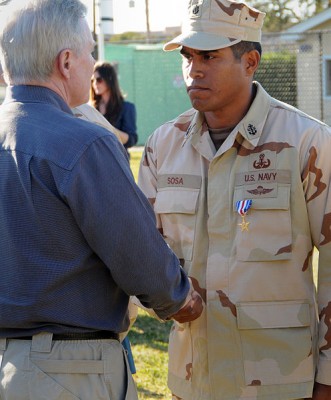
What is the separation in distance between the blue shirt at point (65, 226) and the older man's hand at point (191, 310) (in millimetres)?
312

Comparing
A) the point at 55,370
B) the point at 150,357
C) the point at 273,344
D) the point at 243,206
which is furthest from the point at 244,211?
the point at 150,357

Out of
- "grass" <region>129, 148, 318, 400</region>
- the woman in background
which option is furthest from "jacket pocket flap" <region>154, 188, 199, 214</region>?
the woman in background

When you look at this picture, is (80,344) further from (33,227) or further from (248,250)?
(248,250)

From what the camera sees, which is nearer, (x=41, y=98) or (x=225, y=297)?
(x=41, y=98)

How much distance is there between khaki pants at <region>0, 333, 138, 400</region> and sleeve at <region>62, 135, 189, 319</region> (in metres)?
0.23

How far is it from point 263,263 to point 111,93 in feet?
18.8

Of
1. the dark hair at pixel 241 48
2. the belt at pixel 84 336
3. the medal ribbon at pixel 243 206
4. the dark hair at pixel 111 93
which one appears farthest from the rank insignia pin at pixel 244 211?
the dark hair at pixel 111 93

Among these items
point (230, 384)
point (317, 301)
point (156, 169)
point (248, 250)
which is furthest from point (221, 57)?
point (230, 384)

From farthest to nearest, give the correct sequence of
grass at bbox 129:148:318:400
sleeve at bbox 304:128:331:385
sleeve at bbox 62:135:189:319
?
grass at bbox 129:148:318:400, sleeve at bbox 304:128:331:385, sleeve at bbox 62:135:189:319

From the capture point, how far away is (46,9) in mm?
2738

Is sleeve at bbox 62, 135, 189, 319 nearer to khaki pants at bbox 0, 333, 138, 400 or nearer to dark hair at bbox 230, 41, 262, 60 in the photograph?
khaki pants at bbox 0, 333, 138, 400

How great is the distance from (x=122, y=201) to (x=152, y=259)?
207mm

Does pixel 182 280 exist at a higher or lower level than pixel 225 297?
higher

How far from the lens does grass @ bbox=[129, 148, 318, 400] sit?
20.0 ft
